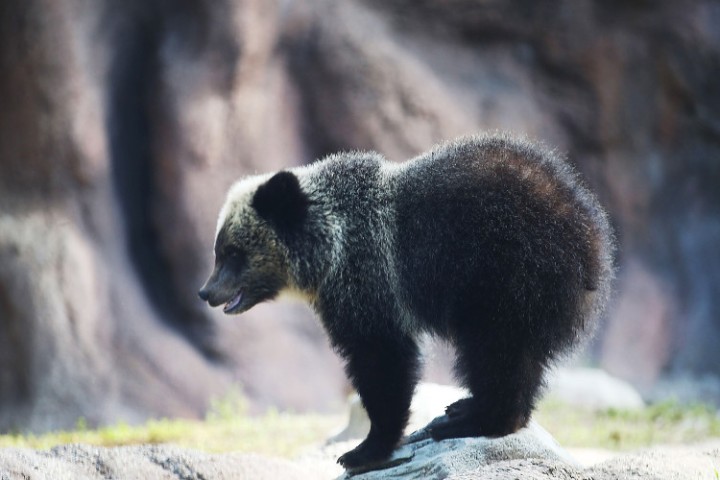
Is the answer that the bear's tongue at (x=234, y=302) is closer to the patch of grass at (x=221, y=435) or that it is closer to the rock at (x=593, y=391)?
the patch of grass at (x=221, y=435)

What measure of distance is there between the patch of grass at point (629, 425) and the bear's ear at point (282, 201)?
378cm

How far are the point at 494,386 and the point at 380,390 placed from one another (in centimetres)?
66

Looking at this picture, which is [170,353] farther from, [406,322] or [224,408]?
[406,322]

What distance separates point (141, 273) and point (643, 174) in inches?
280

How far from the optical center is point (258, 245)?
19.5 ft

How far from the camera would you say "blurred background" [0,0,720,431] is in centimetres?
1024

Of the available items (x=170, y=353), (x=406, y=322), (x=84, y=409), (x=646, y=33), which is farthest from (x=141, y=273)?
(x=646, y=33)

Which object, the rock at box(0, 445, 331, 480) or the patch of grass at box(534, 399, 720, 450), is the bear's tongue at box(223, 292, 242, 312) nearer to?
the rock at box(0, 445, 331, 480)

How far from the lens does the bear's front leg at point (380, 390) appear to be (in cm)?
540

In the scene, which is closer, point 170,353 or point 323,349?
point 170,353

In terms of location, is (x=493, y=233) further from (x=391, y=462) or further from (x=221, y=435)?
(x=221, y=435)

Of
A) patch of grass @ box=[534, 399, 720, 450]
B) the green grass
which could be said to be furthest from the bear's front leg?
patch of grass @ box=[534, 399, 720, 450]

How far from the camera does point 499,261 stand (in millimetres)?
5152

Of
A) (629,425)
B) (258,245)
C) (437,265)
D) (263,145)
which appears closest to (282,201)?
(258,245)
